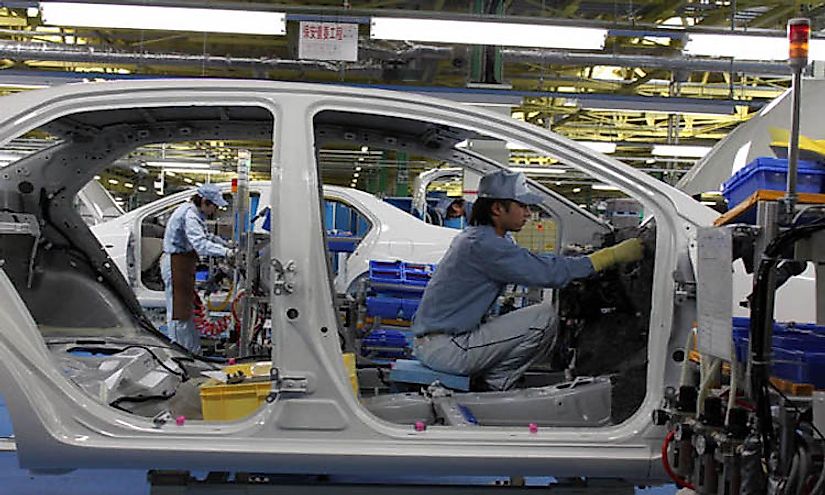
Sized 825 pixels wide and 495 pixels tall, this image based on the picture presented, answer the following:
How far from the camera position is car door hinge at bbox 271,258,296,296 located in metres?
2.62

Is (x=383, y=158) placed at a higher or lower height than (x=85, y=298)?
higher

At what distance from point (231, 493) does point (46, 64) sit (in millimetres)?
12113

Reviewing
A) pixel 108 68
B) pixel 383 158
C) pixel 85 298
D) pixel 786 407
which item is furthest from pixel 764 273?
pixel 383 158

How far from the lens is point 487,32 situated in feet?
21.4

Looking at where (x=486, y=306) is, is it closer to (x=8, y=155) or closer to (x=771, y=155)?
(x=771, y=155)

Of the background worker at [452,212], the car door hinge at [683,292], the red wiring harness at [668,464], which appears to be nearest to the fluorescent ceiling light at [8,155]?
the car door hinge at [683,292]

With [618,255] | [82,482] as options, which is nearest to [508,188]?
[618,255]

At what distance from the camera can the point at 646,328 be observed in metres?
3.14

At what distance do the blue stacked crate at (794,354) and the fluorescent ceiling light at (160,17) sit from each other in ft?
16.0

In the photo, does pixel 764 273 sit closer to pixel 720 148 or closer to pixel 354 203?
pixel 720 148

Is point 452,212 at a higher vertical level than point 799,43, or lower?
lower

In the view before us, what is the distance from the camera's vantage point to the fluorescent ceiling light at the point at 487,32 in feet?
21.1

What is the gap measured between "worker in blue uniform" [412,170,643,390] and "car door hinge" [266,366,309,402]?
3.09 ft

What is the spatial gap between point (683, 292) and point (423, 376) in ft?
4.09
